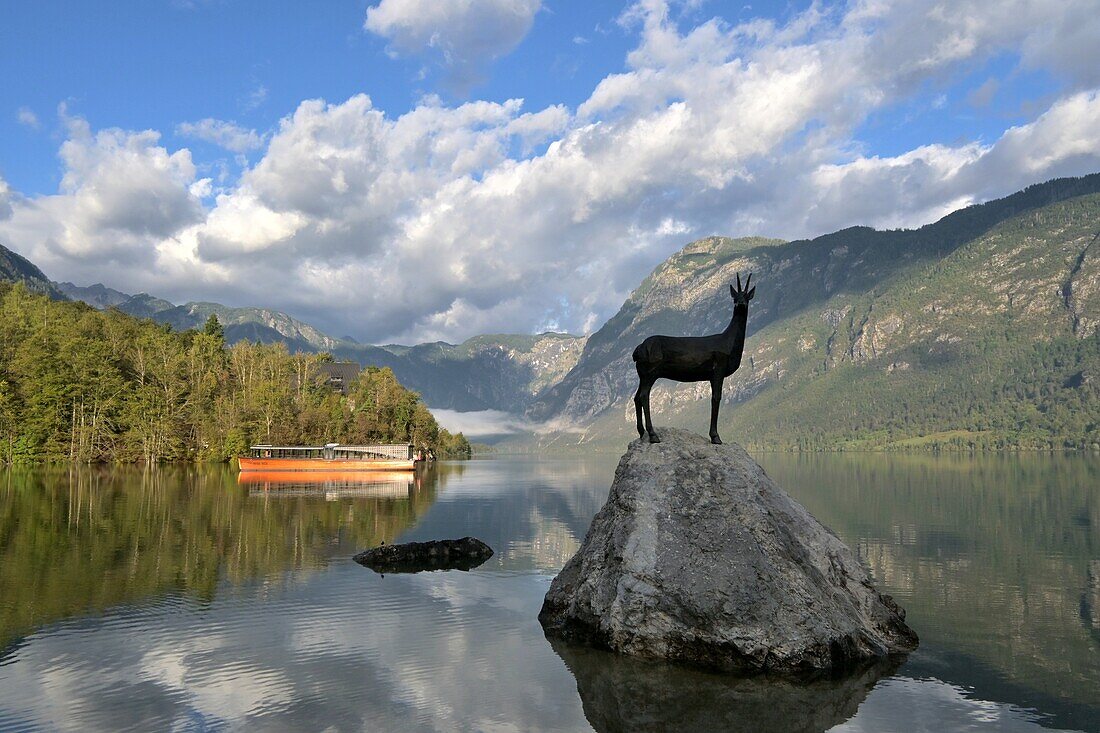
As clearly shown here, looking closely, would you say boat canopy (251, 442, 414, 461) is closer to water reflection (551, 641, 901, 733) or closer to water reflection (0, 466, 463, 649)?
water reflection (0, 466, 463, 649)

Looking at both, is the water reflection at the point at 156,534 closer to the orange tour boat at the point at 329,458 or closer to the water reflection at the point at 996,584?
the water reflection at the point at 996,584

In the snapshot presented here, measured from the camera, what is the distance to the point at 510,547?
36.2m

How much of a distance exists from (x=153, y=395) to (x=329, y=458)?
26485 millimetres

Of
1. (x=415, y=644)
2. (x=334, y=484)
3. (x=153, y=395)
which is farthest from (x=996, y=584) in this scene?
(x=153, y=395)

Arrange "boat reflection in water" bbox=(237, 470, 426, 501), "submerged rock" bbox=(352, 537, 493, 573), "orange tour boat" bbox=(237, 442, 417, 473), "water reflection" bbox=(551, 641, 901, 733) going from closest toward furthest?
"water reflection" bbox=(551, 641, 901, 733)
"submerged rock" bbox=(352, 537, 493, 573)
"boat reflection in water" bbox=(237, 470, 426, 501)
"orange tour boat" bbox=(237, 442, 417, 473)

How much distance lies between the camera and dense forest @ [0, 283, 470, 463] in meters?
89.9

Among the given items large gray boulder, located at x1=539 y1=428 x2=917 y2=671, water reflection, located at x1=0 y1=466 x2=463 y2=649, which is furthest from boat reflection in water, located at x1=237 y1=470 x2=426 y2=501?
large gray boulder, located at x1=539 y1=428 x2=917 y2=671

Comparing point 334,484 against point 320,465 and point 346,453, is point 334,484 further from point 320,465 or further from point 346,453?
point 346,453

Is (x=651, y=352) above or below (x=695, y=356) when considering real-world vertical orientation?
above

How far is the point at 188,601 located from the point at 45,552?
12.2 metres

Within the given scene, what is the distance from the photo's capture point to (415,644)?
711 inches

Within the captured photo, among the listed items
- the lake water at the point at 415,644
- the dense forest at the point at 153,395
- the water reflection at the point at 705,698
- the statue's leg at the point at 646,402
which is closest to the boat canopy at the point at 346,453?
the dense forest at the point at 153,395

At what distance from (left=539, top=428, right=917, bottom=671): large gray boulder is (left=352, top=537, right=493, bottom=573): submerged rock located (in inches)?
410

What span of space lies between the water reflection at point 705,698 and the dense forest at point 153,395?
314ft
